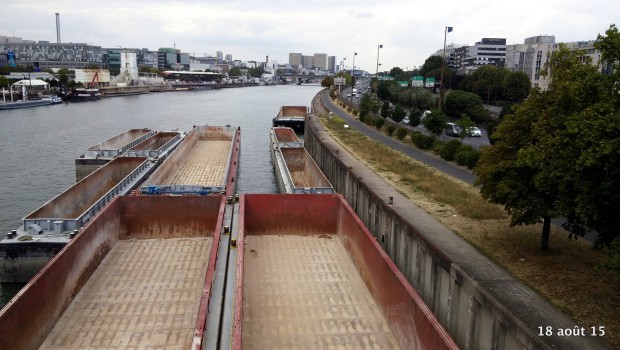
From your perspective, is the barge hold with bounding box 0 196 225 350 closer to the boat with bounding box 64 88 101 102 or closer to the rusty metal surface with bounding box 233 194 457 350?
the rusty metal surface with bounding box 233 194 457 350

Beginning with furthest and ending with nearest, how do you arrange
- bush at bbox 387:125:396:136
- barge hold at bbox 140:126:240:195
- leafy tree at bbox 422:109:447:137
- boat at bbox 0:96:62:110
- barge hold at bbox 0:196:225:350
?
boat at bbox 0:96:62:110
bush at bbox 387:125:396:136
leafy tree at bbox 422:109:447:137
barge hold at bbox 140:126:240:195
barge hold at bbox 0:196:225:350

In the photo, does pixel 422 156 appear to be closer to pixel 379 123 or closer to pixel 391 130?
pixel 391 130

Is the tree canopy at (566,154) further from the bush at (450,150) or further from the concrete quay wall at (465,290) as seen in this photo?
the bush at (450,150)

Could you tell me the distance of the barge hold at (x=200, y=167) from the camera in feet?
64.1

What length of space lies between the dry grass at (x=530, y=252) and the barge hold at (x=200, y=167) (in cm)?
845

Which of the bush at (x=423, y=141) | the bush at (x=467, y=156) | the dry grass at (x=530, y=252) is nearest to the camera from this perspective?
the dry grass at (x=530, y=252)

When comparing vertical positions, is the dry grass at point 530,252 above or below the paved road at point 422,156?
below

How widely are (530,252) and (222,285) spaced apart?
327 inches

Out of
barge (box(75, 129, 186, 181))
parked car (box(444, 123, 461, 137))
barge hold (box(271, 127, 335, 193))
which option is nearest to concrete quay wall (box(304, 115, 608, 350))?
barge hold (box(271, 127, 335, 193))

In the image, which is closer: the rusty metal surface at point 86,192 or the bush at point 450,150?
the rusty metal surface at point 86,192

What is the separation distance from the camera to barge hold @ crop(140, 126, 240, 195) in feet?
64.1

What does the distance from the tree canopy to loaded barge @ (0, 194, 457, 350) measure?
4037 mm

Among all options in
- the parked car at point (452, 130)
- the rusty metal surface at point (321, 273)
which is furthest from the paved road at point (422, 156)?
the rusty metal surface at point (321, 273)

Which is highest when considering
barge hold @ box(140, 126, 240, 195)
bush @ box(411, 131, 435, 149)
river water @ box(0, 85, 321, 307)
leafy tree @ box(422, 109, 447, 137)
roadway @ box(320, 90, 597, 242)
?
leafy tree @ box(422, 109, 447, 137)
